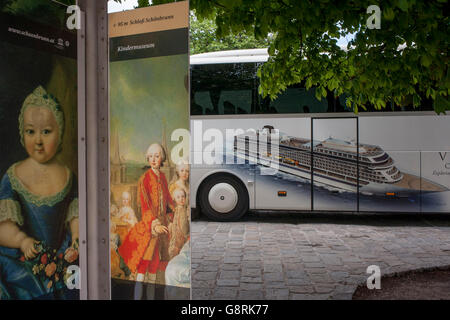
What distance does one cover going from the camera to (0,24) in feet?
7.99

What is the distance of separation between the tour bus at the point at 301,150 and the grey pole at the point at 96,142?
7083 millimetres

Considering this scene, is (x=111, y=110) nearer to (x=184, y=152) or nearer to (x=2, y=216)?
(x=184, y=152)

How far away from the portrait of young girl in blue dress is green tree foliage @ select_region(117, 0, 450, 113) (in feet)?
5.14

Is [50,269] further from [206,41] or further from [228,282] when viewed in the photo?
[206,41]

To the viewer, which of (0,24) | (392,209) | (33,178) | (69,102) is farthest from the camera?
(392,209)

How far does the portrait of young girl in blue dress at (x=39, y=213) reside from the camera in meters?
2.59

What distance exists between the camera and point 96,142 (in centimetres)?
300

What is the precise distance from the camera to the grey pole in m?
3.00

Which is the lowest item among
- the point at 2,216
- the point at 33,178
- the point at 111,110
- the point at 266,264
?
the point at 266,264

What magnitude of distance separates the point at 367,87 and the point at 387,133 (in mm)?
5301

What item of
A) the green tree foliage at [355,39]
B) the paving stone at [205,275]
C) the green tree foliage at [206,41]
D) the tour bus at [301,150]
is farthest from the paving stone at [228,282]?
the green tree foliage at [206,41]

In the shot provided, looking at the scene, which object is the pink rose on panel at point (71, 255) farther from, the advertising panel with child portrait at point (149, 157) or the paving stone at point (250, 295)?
the paving stone at point (250, 295)

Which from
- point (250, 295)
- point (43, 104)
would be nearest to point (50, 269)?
point (43, 104)

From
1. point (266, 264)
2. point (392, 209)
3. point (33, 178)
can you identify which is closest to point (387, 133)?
point (392, 209)
